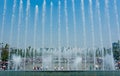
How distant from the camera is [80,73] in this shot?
17.3 metres

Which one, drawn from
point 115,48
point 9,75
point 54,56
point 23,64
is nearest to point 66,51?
point 54,56

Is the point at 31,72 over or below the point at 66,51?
below

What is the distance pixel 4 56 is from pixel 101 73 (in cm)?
3380

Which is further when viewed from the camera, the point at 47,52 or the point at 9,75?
the point at 47,52

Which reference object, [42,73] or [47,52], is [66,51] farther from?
[42,73]

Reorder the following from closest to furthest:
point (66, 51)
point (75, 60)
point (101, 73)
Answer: point (101, 73), point (75, 60), point (66, 51)

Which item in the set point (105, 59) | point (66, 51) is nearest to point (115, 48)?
point (66, 51)

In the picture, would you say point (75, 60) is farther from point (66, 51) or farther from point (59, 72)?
point (59, 72)

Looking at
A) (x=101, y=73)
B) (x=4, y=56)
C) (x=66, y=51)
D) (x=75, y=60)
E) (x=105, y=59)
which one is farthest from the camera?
(x=4, y=56)

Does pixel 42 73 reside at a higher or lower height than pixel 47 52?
lower

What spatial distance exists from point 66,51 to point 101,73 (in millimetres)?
21033

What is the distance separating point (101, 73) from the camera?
56.5ft

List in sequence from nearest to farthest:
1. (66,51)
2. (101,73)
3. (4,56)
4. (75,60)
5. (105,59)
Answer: (101,73)
(105,59)
(75,60)
(66,51)
(4,56)

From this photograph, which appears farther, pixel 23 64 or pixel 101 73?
pixel 23 64
